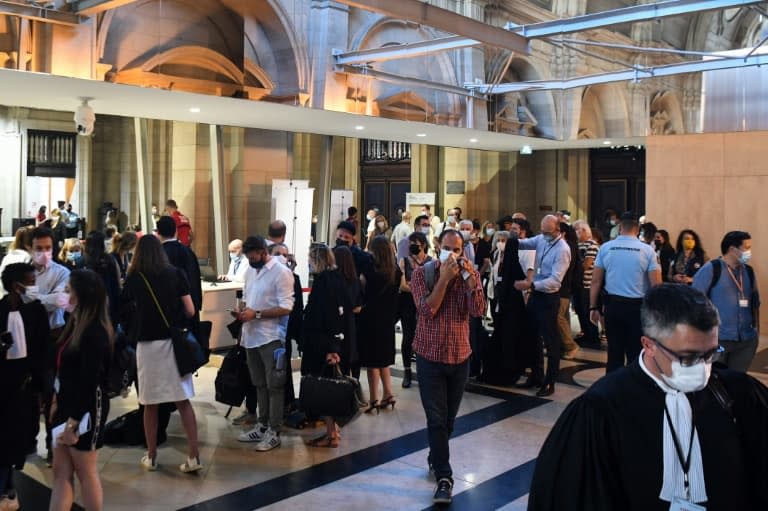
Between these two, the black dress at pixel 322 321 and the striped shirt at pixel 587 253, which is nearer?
the black dress at pixel 322 321

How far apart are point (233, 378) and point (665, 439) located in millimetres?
4330

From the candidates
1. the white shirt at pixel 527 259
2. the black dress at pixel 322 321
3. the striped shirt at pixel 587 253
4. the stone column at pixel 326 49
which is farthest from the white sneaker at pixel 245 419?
the stone column at pixel 326 49

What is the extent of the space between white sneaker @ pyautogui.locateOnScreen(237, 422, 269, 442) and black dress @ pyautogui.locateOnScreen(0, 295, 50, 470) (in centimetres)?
161

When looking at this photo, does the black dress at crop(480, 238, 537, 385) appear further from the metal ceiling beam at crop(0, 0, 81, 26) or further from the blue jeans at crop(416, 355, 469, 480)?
the metal ceiling beam at crop(0, 0, 81, 26)

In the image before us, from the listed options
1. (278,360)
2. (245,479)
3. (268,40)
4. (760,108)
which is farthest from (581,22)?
(245,479)

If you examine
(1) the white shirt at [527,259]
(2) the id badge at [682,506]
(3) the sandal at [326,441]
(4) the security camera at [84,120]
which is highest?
(4) the security camera at [84,120]

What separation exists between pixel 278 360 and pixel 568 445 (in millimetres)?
3552

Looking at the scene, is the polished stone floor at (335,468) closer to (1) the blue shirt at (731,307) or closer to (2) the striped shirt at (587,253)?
(1) the blue shirt at (731,307)

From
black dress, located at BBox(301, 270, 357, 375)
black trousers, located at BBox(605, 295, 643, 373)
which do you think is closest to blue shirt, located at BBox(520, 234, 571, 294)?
black trousers, located at BBox(605, 295, 643, 373)

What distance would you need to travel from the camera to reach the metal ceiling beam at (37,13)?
8219mm

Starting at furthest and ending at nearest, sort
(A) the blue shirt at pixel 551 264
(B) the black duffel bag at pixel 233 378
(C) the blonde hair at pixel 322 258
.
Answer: (A) the blue shirt at pixel 551 264 → (B) the black duffel bag at pixel 233 378 → (C) the blonde hair at pixel 322 258

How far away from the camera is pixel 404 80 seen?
43.1ft

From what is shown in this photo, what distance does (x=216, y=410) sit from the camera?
20.5 feet

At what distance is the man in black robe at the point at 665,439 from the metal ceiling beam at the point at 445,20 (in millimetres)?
5882
